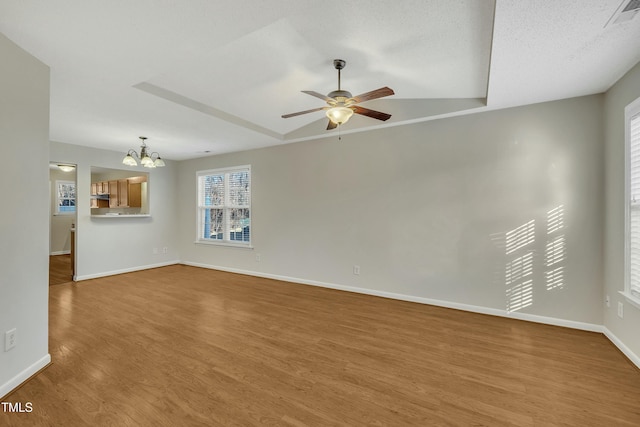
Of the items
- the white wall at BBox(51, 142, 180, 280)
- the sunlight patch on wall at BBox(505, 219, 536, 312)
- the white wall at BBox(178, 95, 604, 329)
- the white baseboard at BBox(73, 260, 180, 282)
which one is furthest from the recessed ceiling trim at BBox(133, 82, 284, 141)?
the white baseboard at BBox(73, 260, 180, 282)

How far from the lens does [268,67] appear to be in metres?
2.76

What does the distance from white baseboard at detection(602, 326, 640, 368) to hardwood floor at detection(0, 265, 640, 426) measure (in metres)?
0.05

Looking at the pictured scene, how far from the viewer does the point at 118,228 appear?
17.8 feet

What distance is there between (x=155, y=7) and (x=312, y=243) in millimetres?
3560

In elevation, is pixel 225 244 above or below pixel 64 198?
below

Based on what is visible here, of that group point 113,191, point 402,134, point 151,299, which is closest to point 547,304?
point 402,134

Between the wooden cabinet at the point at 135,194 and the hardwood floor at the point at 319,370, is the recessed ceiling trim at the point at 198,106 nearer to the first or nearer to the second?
the hardwood floor at the point at 319,370

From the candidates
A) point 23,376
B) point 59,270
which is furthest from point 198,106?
point 59,270

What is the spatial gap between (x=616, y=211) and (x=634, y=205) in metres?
0.29

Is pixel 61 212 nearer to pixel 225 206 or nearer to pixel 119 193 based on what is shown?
pixel 119 193

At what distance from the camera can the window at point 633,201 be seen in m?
2.24

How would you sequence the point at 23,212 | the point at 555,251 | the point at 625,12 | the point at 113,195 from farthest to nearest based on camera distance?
the point at 113,195 < the point at 555,251 < the point at 23,212 < the point at 625,12

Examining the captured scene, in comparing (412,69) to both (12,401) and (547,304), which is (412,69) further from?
(12,401)

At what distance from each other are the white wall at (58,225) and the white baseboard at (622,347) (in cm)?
1059
